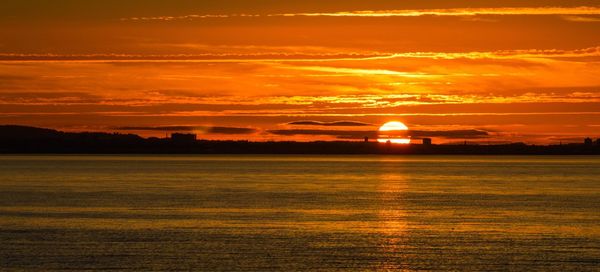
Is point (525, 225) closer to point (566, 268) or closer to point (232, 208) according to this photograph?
point (566, 268)

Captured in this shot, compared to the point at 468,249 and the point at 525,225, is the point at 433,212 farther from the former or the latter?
the point at 468,249

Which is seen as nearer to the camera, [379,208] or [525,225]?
[525,225]

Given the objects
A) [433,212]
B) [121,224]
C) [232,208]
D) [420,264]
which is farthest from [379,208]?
[420,264]

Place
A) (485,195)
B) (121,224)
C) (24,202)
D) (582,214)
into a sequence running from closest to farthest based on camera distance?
(121,224) < (582,214) < (24,202) < (485,195)

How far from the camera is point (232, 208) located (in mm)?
81312

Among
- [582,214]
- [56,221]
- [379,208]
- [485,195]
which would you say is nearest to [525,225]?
[582,214]

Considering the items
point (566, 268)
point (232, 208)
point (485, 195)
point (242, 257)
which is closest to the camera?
point (566, 268)

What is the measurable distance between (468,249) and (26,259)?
2296 centimetres

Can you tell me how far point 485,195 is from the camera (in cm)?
10925

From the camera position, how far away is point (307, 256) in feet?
159

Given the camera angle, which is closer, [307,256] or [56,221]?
[307,256]

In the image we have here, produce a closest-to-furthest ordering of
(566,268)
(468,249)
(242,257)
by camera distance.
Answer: (566,268)
(242,257)
(468,249)

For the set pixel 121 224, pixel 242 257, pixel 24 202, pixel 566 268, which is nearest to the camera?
pixel 566 268

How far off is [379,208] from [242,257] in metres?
37.2
